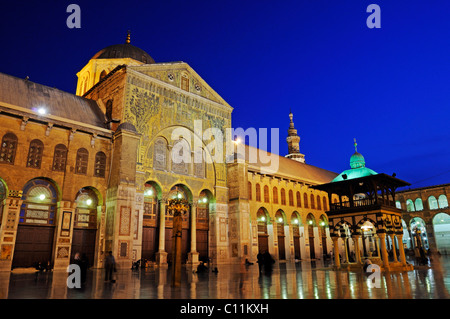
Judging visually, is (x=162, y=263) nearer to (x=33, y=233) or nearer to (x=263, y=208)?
(x=33, y=233)

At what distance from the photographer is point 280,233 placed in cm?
3559

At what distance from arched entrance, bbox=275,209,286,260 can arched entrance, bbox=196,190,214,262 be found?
33.2 feet

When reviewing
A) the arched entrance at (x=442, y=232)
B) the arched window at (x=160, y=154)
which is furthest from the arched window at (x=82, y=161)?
the arched entrance at (x=442, y=232)

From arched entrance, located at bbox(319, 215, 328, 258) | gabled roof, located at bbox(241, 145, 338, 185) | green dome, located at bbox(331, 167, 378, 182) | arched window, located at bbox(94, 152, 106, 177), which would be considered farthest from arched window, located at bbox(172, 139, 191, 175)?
arched entrance, located at bbox(319, 215, 328, 258)

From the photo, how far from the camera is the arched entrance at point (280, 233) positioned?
35125 mm

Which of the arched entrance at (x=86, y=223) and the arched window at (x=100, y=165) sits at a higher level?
the arched window at (x=100, y=165)

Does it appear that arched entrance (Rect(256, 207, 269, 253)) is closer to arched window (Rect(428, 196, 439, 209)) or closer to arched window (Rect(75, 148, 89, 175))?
arched window (Rect(75, 148, 89, 175))

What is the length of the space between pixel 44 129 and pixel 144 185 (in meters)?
7.26

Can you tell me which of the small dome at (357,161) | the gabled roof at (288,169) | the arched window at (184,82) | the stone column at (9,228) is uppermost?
the arched window at (184,82)

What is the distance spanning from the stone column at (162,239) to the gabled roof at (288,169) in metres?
11.5

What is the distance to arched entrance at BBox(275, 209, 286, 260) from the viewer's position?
35.1 meters

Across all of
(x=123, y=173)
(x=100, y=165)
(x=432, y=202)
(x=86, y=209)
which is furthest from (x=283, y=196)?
(x=432, y=202)

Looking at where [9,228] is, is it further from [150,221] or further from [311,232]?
[311,232]

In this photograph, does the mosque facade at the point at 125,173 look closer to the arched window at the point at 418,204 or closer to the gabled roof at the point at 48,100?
the gabled roof at the point at 48,100
